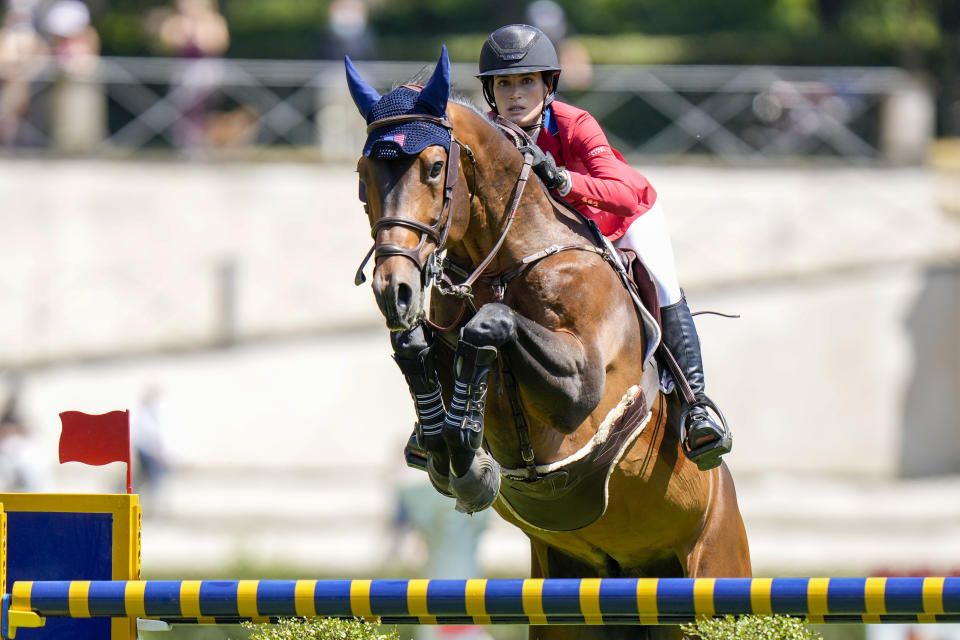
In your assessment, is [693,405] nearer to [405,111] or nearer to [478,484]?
[478,484]

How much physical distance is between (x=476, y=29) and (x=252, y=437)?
387 inches

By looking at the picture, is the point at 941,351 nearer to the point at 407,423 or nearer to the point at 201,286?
the point at 407,423

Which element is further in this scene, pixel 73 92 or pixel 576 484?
pixel 73 92

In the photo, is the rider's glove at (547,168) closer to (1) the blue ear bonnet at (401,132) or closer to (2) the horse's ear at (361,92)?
(1) the blue ear bonnet at (401,132)

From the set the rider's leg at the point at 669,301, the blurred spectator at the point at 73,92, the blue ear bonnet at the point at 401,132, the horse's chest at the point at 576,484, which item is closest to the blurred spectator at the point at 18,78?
the blurred spectator at the point at 73,92

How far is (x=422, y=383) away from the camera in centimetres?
541

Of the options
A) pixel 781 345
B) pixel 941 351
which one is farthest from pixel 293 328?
pixel 941 351

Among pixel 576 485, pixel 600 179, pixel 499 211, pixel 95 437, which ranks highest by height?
pixel 600 179

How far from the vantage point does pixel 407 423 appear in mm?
17297

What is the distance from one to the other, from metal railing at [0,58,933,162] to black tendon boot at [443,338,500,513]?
481 inches

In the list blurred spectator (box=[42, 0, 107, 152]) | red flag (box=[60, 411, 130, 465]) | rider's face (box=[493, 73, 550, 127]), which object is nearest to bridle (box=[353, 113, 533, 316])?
rider's face (box=[493, 73, 550, 127])

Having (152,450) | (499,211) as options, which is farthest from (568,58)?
(499,211)

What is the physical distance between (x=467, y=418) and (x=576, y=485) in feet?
2.43

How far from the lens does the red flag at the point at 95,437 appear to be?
5.80 metres
